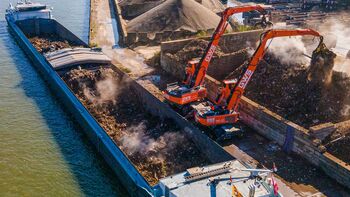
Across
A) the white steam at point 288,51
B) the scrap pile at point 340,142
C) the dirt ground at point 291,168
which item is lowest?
the dirt ground at point 291,168

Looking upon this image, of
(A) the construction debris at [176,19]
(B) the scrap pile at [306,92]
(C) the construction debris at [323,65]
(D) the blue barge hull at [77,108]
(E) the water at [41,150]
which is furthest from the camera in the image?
(A) the construction debris at [176,19]

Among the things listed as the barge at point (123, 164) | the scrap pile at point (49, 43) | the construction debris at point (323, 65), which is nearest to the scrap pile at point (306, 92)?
the construction debris at point (323, 65)

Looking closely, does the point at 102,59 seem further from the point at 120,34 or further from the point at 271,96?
the point at 271,96

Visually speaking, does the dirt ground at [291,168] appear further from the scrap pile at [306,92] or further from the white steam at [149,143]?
the white steam at [149,143]

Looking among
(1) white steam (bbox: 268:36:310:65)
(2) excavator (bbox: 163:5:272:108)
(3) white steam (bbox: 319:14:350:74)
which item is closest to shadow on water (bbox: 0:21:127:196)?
(2) excavator (bbox: 163:5:272:108)

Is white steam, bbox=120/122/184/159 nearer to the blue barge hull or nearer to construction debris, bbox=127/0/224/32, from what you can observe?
the blue barge hull

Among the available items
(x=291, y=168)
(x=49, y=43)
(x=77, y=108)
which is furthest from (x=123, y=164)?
(x=49, y=43)

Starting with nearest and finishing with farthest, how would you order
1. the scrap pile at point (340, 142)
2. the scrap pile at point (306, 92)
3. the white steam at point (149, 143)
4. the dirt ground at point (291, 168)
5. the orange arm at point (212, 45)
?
the dirt ground at point (291, 168)
the scrap pile at point (340, 142)
the white steam at point (149, 143)
the scrap pile at point (306, 92)
the orange arm at point (212, 45)

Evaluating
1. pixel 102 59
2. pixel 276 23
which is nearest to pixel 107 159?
pixel 102 59
